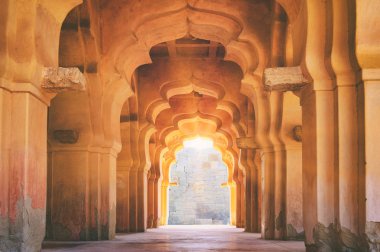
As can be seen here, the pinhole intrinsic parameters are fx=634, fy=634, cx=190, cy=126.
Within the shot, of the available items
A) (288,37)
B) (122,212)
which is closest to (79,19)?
(288,37)

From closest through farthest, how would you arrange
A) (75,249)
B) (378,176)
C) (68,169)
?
(378,176) → (75,249) → (68,169)

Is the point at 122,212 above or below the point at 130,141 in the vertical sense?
below

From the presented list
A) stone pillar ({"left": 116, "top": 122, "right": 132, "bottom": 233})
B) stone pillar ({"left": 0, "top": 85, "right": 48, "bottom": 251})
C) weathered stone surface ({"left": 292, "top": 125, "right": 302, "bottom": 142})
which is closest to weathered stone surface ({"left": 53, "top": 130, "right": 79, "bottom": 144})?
stone pillar ({"left": 0, "top": 85, "right": 48, "bottom": 251})

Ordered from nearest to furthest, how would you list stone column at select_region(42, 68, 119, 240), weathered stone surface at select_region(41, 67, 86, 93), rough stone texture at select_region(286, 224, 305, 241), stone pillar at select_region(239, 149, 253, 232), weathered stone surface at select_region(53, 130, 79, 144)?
weathered stone surface at select_region(41, 67, 86, 93), weathered stone surface at select_region(53, 130, 79, 144), stone column at select_region(42, 68, 119, 240), rough stone texture at select_region(286, 224, 305, 241), stone pillar at select_region(239, 149, 253, 232)

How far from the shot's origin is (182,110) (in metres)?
19.8

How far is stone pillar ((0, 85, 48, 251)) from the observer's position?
723cm

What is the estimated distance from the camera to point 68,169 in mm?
11703

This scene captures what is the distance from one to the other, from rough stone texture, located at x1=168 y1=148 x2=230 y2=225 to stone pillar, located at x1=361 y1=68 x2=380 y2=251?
35252mm

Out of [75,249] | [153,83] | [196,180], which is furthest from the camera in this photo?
[196,180]

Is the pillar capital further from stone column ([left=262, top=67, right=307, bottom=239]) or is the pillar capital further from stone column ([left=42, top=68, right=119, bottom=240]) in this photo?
stone column ([left=42, top=68, right=119, bottom=240])

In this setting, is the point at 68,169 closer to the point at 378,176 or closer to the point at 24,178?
the point at 24,178

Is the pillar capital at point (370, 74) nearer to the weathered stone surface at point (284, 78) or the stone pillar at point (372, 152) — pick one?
the stone pillar at point (372, 152)

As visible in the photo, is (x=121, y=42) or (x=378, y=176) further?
(x=121, y=42)

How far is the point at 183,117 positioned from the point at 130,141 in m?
3.75
